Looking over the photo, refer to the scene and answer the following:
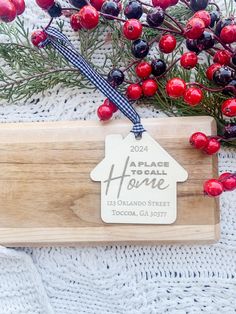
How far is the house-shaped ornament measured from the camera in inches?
30.8

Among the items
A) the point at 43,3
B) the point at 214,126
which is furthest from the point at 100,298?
the point at 43,3

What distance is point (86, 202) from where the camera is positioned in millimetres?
799

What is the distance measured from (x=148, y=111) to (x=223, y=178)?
0.16 meters

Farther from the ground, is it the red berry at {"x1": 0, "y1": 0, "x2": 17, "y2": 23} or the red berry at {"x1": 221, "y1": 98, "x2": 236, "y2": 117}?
the red berry at {"x1": 0, "y1": 0, "x2": 17, "y2": 23}

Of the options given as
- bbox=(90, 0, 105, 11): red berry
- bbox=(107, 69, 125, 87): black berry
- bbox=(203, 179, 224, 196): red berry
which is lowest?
bbox=(203, 179, 224, 196): red berry

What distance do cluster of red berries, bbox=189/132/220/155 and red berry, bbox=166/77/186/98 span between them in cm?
7

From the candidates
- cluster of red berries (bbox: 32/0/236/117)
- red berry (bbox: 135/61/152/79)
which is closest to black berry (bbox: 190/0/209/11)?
cluster of red berries (bbox: 32/0/236/117)

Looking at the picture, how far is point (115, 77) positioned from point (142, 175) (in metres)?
0.14

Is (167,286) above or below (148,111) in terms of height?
below

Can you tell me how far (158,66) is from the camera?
2.58ft

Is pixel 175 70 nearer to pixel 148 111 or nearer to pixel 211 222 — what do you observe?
pixel 148 111

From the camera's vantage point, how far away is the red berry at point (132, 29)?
75 centimetres

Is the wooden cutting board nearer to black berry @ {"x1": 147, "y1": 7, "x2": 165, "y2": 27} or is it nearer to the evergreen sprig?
the evergreen sprig

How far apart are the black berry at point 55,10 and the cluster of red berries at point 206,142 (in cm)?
26
